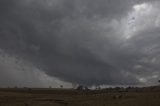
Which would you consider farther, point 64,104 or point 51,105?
point 64,104

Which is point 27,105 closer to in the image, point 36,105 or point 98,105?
point 36,105

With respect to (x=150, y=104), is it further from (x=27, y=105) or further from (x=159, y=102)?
(x=27, y=105)

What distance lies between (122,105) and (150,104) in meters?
8.49

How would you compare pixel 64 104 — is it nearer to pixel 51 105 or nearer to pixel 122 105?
pixel 51 105

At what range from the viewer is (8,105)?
105375 mm

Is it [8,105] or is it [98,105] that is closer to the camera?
[98,105]

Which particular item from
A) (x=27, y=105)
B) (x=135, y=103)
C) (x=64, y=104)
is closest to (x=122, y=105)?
(x=135, y=103)

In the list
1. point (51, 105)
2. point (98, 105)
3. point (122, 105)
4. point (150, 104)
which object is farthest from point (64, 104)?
point (150, 104)

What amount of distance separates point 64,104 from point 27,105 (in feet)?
42.4

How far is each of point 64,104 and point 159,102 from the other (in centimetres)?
3135

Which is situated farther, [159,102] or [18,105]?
[18,105]

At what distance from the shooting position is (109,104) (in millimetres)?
97312

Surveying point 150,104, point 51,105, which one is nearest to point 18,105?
point 51,105

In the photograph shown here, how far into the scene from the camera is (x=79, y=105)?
98688 mm
